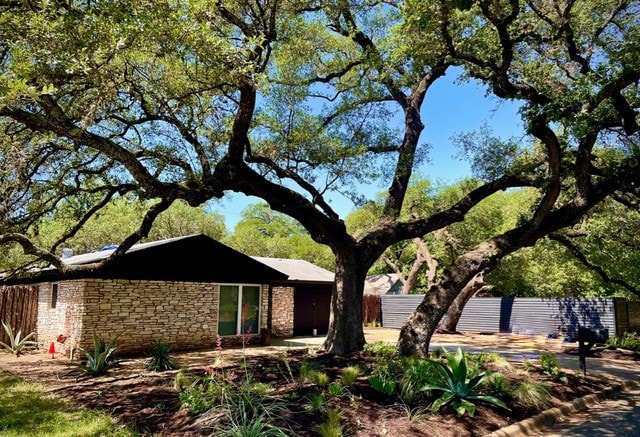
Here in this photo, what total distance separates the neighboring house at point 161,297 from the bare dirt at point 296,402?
2.37 m

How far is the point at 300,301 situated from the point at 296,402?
45.8ft

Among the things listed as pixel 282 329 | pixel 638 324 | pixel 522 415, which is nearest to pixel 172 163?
pixel 522 415

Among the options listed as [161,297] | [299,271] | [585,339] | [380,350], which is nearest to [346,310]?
[380,350]

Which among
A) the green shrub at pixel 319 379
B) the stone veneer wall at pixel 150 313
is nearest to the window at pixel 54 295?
the stone veneer wall at pixel 150 313

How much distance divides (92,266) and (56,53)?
6.41 m

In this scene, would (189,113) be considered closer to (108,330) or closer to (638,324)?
(108,330)

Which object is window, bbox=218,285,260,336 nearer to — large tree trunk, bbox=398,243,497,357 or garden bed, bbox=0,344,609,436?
garden bed, bbox=0,344,609,436

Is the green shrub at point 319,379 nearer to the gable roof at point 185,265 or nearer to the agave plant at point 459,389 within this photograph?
the agave plant at point 459,389

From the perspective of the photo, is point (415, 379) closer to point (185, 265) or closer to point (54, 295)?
point (185, 265)

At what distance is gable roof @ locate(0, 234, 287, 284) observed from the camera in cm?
1277

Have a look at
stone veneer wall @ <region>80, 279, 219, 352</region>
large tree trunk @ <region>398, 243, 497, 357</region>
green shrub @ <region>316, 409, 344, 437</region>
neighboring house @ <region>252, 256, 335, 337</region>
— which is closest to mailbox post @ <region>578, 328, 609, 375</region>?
large tree trunk @ <region>398, 243, 497, 357</region>

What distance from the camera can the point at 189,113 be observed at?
9.98 meters

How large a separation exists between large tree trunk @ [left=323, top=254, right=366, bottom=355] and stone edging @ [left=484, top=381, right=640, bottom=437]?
4574mm

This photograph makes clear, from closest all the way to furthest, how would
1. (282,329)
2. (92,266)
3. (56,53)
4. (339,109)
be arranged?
(56,53) < (92,266) < (339,109) < (282,329)
